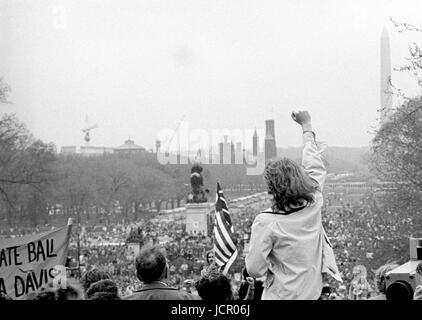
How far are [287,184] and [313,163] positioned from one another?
25 centimetres

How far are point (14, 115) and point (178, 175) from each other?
71.4 ft

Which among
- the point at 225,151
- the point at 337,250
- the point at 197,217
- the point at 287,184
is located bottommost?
the point at 337,250

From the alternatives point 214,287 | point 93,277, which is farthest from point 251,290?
point 93,277

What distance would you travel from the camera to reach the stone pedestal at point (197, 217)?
871 inches

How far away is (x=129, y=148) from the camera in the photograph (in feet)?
160

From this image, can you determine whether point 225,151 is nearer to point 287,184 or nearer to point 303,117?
point 303,117

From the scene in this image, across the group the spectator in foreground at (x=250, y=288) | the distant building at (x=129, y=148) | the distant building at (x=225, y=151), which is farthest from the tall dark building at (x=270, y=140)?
the spectator in foreground at (x=250, y=288)

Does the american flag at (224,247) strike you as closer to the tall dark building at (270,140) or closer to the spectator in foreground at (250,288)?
the spectator in foreground at (250,288)

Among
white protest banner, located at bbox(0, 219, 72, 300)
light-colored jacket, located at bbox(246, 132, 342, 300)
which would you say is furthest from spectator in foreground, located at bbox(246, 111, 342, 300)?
white protest banner, located at bbox(0, 219, 72, 300)

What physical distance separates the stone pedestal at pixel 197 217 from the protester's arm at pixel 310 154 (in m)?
19.3

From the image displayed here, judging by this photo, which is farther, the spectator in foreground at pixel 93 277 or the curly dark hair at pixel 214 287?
the spectator in foreground at pixel 93 277

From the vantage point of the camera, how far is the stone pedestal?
871 inches

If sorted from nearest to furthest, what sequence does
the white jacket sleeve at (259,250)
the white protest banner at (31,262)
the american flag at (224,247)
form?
1. the white jacket sleeve at (259,250)
2. the white protest banner at (31,262)
3. the american flag at (224,247)
